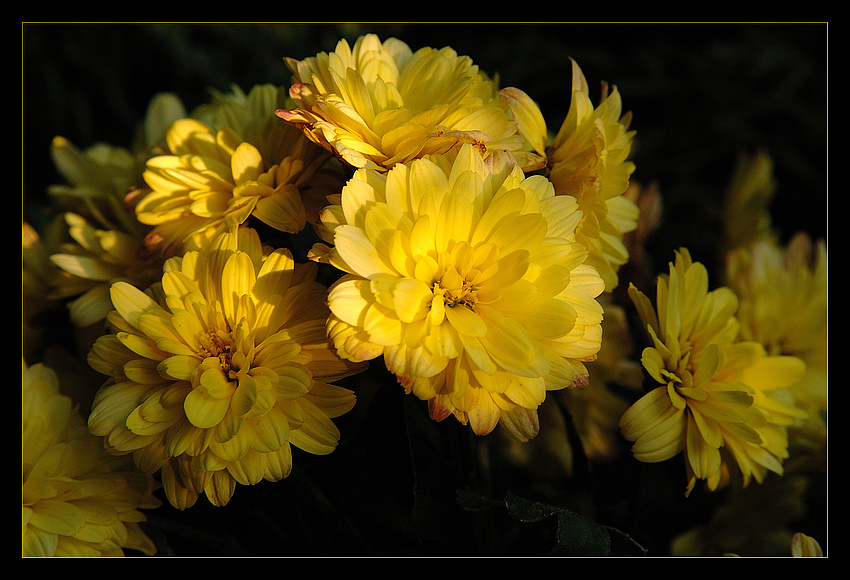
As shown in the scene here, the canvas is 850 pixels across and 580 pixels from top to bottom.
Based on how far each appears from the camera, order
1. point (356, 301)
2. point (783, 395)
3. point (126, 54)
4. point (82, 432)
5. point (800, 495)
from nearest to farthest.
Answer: point (356, 301) < point (82, 432) < point (783, 395) < point (800, 495) < point (126, 54)

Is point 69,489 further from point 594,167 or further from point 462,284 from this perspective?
point 594,167

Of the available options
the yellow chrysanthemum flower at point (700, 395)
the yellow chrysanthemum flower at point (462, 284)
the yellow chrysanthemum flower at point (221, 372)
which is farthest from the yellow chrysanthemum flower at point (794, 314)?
the yellow chrysanthemum flower at point (221, 372)

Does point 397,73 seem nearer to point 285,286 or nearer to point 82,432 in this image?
point 285,286

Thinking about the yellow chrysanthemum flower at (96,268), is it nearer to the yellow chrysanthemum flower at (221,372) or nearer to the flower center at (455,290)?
the yellow chrysanthemum flower at (221,372)

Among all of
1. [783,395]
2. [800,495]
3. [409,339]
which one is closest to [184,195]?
[409,339]

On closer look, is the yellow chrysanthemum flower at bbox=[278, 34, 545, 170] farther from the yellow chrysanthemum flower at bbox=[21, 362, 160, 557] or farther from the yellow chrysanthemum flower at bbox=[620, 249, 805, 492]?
the yellow chrysanthemum flower at bbox=[21, 362, 160, 557]

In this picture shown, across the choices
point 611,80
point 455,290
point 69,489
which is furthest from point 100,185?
point 611,80
